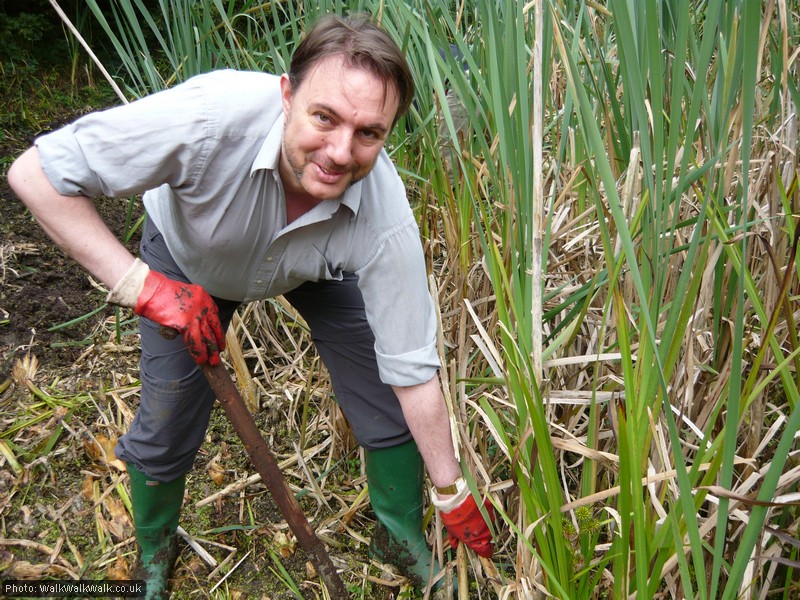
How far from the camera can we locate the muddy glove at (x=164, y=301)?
4.95ft

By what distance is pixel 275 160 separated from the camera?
1.52 meters

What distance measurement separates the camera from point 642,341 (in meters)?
1.08

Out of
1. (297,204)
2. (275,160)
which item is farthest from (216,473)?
(275,160)

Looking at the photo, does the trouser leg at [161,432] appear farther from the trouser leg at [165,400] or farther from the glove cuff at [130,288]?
the glove cuff at [130,288]

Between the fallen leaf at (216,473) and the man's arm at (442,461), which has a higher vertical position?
the man's arm at (442,461)

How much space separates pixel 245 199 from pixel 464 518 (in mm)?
808

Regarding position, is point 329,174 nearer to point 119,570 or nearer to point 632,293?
point 632,293

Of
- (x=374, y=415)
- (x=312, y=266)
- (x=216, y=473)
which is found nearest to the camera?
(x=312, y=266)

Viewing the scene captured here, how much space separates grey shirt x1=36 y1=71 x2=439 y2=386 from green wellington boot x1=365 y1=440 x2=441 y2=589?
0.39 m

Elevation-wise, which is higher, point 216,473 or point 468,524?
point 468,524

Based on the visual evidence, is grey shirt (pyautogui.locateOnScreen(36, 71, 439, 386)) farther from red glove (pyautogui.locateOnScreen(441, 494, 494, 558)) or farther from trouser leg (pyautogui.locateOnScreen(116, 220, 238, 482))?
red glove (pyautogui.locateOnScreen(441, 494, 494, 558))

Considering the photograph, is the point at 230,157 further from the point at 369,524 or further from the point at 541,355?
the point at 369,524

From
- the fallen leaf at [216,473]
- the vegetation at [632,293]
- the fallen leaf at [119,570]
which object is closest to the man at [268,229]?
the vegetation at [632,293]

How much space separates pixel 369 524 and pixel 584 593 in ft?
3.30
